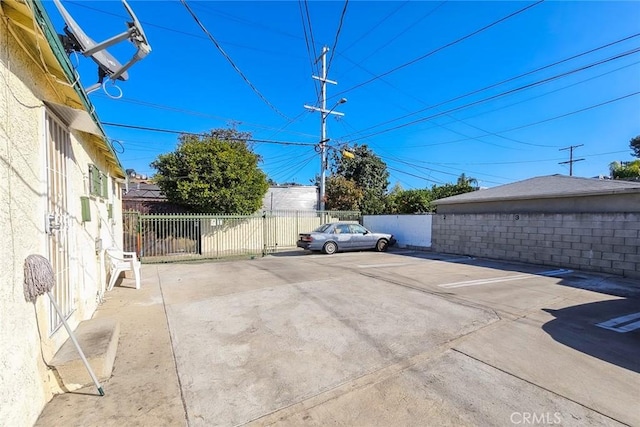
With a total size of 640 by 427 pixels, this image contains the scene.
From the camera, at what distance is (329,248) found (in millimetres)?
13195

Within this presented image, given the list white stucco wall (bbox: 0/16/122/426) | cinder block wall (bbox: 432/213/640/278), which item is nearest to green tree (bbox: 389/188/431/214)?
cinder block wall (bbox: 432/213/640/278)

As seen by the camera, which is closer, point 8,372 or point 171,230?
point 8,372

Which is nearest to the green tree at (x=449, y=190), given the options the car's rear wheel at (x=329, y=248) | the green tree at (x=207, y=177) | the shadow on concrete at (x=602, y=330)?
the car's rear wheel at (x=329, y=248)

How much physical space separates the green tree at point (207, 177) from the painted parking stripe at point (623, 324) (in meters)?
12.5

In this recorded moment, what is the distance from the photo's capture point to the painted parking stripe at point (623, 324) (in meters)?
4.22

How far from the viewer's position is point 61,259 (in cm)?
337

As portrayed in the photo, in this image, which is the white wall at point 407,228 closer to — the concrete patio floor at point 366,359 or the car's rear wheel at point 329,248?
the car's rear wheel at point 329,248

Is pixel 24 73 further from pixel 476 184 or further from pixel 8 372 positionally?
pixel 476 184

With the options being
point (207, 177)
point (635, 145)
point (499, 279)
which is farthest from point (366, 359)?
point (635, 145)

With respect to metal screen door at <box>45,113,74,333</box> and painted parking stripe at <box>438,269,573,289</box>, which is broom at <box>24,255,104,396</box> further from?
painted parking stripe at <box>438,269,573,289</box>

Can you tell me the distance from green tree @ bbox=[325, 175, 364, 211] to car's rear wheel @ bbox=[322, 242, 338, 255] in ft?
26.3

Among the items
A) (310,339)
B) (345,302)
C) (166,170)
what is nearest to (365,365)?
(310,339)

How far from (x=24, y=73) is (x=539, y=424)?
187 inches

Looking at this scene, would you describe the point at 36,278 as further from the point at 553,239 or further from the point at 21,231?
the point at 553,239
